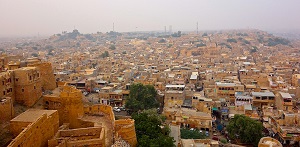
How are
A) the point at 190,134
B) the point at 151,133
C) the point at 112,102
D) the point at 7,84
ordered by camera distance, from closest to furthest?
the point at 7,84, the point at 151,133, the point at 190,134, the point at 112,102

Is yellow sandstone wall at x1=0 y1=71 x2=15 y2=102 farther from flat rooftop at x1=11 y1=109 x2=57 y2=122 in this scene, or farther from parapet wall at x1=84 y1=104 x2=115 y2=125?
parapet wall at x1=84 y1=104 x2=115 y2=125

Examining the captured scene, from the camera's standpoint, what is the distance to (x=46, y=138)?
60.4 ft

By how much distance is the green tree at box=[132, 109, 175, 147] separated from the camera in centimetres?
2155

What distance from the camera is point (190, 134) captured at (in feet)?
91.8

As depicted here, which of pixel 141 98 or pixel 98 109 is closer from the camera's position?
pixel 98 109

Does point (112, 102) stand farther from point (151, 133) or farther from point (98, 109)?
point (151, 133)

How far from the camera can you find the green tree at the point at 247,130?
27578 millimetres

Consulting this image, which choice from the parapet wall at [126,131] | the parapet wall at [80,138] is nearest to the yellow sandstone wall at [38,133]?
the parapet wall at [80,138]

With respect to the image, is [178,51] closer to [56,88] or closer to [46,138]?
[56,88]

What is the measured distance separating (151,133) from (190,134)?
5.45m

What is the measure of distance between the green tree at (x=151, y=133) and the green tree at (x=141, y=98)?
904 centimetres

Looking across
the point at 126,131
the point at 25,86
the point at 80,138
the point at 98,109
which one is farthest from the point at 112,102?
the point at 80,138

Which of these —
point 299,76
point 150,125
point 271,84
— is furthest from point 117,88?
point 299,76

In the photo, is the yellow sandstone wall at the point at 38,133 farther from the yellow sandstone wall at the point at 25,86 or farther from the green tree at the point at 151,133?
the green tree at the point at 151,133
